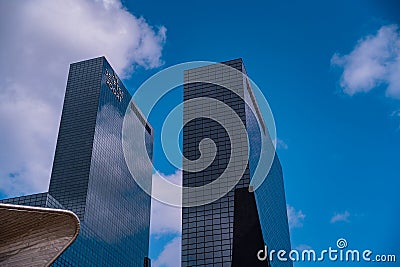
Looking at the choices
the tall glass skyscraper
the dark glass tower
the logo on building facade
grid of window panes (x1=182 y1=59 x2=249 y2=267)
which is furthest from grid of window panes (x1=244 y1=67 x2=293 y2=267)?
the logo on building facade

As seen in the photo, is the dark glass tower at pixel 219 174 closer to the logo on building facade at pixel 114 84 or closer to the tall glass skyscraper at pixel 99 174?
the tall glass skyscraper at pixel 99 174

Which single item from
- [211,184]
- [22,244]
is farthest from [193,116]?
[22,244]

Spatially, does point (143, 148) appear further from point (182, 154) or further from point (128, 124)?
point (182, 154)

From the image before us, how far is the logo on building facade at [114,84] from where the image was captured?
450 feet

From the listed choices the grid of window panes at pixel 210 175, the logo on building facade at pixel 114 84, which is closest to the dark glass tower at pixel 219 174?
the grid of window panes at pixel 210 175

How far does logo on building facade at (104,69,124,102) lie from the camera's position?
450ft

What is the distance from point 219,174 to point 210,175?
207cm

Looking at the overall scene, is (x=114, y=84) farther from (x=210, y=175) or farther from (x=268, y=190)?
(x=268, y=190)

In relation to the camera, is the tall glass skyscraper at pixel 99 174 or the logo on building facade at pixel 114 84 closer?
the tall glass skyscraper at pixel 99 174

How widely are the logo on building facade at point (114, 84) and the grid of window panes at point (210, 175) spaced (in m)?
26.2

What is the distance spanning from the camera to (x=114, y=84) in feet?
463

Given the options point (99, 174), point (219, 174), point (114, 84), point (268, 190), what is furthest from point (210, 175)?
point (114, 84)

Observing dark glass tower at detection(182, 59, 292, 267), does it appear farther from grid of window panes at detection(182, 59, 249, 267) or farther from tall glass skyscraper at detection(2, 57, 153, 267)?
tall glass skyscraper at detection(2, 57, 153, 267)

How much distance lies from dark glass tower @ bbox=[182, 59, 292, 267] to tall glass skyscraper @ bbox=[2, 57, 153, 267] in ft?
74.2
